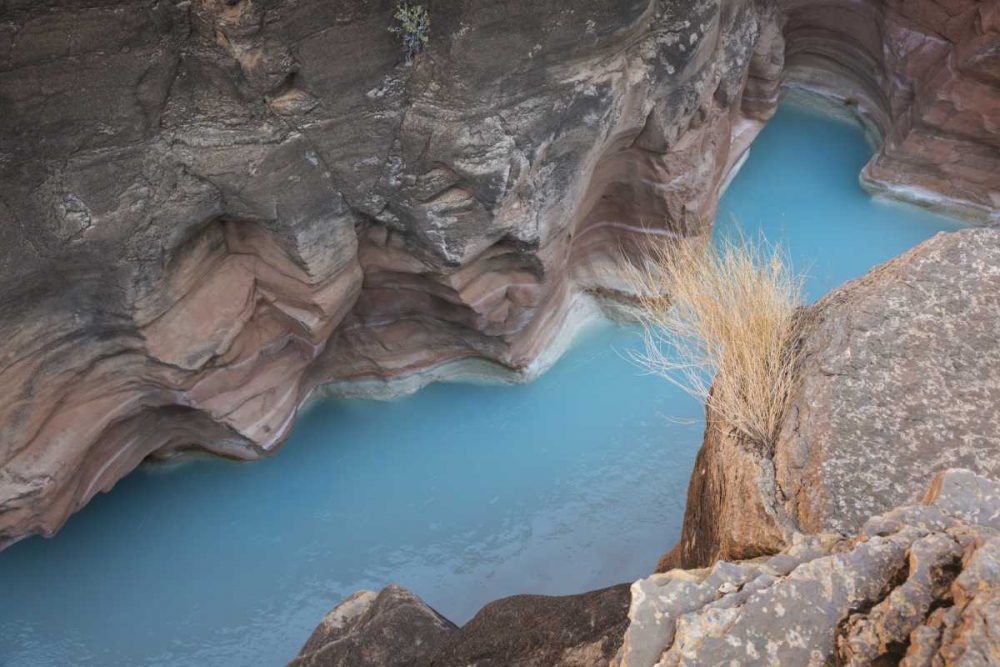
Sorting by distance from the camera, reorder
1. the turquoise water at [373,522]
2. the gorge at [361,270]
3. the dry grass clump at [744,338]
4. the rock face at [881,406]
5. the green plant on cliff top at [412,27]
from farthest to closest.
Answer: the turquoise water at [373,522] < the green plant on cliff top at [412,27] < the gorge at [361,270] < the dry grass clump at [744,338] < the rock face at [881,406]

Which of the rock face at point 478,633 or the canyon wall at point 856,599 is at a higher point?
the canyon wall at point 856,599

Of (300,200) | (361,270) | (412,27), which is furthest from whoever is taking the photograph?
(361,270)

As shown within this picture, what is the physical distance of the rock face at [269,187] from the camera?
309cm

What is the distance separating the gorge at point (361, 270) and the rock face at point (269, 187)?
1 centimetres

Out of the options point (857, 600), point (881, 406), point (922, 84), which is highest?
point (922, 84)

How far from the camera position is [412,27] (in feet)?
11.0

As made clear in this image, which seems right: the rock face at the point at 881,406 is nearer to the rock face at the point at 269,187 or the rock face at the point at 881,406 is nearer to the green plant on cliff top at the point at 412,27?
the rock face at the point at 269,187

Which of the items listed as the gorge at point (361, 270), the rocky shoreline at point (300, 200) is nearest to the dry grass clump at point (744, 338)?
the gorge at point (361, 270)

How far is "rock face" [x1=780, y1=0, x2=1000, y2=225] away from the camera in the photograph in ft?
17.4

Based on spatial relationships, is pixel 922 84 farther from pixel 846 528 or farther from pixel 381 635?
pixel 381 635

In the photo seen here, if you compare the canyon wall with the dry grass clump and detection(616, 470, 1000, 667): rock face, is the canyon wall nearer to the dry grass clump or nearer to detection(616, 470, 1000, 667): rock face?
detection(616, 470, 1000, 667): rock face

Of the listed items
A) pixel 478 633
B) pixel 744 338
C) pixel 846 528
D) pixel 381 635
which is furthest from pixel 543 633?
pixel 744 338

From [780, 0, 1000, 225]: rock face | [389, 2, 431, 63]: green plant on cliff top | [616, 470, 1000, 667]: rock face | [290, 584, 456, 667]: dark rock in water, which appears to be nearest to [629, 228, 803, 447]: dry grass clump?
[616, 470, 1000, 667]: rock face

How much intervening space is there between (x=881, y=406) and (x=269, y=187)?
2575 millimetres
